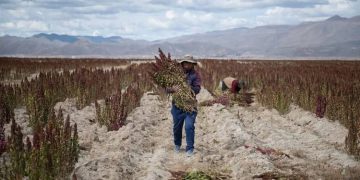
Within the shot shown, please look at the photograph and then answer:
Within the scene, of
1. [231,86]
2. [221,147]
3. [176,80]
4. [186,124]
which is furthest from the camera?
[231,86]

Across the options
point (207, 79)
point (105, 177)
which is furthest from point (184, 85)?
point (207, 79)

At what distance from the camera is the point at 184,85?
718 centimetres

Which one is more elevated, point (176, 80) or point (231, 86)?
point (176, 80)

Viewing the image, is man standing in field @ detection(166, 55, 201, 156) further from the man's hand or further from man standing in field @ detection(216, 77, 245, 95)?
man standing in field @ detection(216, 77, 245, 95)

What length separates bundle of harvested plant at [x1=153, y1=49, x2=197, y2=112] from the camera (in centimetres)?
710

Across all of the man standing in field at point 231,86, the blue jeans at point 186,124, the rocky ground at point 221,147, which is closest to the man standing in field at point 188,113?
the blue jeans at point 186,124

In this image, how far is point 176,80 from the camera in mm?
7238

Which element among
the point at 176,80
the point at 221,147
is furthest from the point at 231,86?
the point at 176,80

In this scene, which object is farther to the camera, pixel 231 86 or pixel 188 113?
pixel 231 86

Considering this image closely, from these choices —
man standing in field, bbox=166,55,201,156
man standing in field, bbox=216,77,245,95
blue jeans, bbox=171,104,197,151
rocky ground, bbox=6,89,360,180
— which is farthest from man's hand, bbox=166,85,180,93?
man standing in field, bbox=216,77,245,95

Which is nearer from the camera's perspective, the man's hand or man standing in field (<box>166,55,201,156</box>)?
man standing in field (<box>166,55,201,156</box>)

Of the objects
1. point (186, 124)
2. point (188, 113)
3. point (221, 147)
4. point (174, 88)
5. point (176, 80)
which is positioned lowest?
point (221, 147)

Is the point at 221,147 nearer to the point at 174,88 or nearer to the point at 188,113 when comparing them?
the point at 188,113

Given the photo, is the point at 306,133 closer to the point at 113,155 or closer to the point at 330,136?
the point at 330,136
